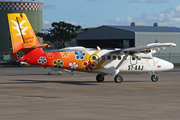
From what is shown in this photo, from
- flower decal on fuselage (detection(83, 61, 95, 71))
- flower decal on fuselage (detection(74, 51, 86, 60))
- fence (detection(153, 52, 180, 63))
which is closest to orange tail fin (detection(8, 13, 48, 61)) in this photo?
flower decal on fuselage (detection(74, 51, 86, 60))

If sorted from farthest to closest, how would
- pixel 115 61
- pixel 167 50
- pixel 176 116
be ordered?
pixel 167 50
pixel 115 61
pixel 176 116

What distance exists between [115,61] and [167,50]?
4757 centimetres

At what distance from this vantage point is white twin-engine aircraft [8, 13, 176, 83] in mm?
25219

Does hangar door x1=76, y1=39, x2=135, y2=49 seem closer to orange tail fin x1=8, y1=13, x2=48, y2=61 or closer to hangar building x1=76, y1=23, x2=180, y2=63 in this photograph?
hangar building x1=76, y1=23, x2=180, y2=63

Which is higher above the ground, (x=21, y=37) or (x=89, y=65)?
(x=21, y=37)

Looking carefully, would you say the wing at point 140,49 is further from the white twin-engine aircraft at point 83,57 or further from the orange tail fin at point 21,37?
the orange tail fin at point 21,37

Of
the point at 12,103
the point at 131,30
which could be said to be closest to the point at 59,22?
the point at 131,30

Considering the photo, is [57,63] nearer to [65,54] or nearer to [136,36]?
[65,54]

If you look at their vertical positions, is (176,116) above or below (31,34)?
below

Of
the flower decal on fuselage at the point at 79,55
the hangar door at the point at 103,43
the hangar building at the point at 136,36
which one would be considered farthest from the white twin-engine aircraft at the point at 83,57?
the hangar door at the point at 103,43

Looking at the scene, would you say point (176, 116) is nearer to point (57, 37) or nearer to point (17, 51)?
point (17, 51)

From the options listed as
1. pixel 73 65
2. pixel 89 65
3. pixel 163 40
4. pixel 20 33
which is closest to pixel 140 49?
pixel 89 65

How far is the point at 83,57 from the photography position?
26.6 metres

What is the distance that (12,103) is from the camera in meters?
15.1
